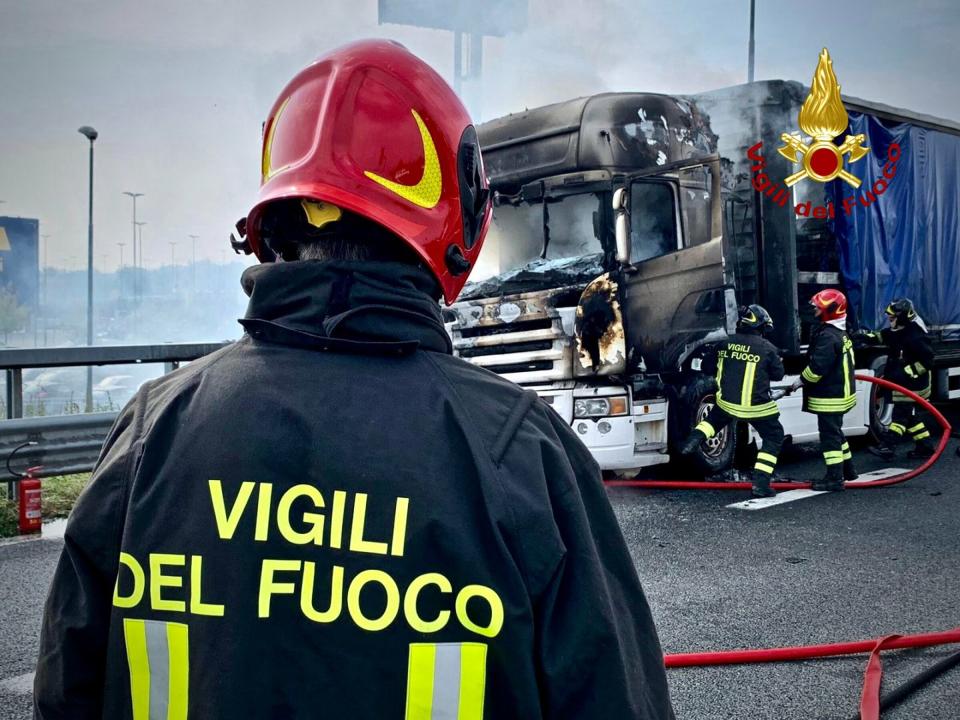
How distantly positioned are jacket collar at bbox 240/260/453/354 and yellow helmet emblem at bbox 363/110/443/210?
17cm

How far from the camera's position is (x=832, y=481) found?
802 cm

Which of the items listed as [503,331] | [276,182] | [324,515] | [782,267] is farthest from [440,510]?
[782,267]

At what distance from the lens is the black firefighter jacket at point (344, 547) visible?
3.88ft

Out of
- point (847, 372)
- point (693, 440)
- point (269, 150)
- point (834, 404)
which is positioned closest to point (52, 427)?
point (693, 440)

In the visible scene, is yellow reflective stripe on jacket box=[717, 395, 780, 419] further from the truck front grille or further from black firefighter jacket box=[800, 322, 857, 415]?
the truck front grille

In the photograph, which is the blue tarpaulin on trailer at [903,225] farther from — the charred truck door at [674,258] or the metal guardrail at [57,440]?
the metal guardrail at [57,440]

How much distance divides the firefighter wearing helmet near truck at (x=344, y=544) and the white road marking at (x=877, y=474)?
7647 millimetres

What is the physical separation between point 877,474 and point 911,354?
2.23 metres

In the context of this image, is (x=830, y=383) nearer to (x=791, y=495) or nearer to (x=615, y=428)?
(x=791, y=495)

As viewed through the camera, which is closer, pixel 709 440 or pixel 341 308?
pixel 341 308

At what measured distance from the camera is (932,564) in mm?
5582

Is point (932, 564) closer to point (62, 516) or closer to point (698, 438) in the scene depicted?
point (698, 438)

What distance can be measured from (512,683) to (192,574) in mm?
427

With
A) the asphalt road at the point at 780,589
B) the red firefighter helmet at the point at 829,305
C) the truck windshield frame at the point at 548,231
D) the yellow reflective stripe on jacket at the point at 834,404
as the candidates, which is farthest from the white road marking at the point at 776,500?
the truck windshield frame at the point at 548,231
